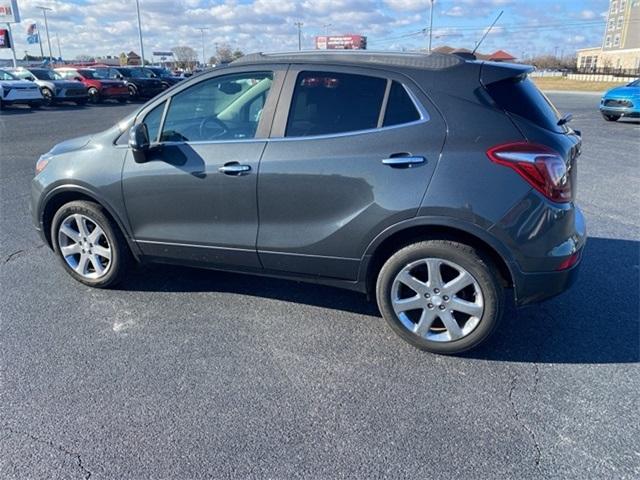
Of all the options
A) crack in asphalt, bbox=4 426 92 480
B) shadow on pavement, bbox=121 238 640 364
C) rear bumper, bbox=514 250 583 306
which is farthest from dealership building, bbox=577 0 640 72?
crack in asphalt, bbox=4 426 92 480

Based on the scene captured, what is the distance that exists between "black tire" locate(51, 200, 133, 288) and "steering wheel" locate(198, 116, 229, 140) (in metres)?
1.09

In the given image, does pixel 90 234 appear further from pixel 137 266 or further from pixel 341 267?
pixel 341 267

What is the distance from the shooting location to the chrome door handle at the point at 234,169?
3.38 metres

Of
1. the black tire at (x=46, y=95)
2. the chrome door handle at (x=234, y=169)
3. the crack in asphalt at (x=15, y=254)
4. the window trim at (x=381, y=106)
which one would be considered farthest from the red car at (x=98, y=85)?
the window trim at (x=381, y=106)

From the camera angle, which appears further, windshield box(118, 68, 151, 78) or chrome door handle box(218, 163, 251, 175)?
windshield box(118, 68, 151, 78)

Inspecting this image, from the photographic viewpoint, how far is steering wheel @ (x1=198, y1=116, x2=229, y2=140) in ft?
11.8

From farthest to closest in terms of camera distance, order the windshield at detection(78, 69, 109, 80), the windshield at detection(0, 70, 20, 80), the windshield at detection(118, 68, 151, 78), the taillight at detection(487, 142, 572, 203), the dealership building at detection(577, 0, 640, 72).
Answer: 1. the dealership building at detection(577, 0, 640, 72)
2. the windshield at detection(118, 68, 151, 78)
3. the windshield at detection(78, 69, 109, 80)
4. the windshield at detection(0, 70, 20, 80)
5. the taillight at detection(487, 142, 572, 203)

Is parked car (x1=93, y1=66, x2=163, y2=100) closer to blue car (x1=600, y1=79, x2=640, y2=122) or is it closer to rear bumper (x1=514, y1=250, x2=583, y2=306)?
blue car (x1=600, y1=79, x2=640, y2=122)

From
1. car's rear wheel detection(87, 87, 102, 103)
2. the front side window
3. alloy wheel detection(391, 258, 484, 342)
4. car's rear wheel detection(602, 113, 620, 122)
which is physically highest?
the front side window

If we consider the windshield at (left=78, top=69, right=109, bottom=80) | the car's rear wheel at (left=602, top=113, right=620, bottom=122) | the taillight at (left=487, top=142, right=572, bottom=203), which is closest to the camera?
the taillight at (left=487, top=142, right=572, bottom=203)

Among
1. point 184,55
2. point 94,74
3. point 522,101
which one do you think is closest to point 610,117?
point 522,101

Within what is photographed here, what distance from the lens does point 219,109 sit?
3.75 m

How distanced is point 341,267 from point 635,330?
2.10m

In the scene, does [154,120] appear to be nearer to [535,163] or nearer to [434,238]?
[434,238]
